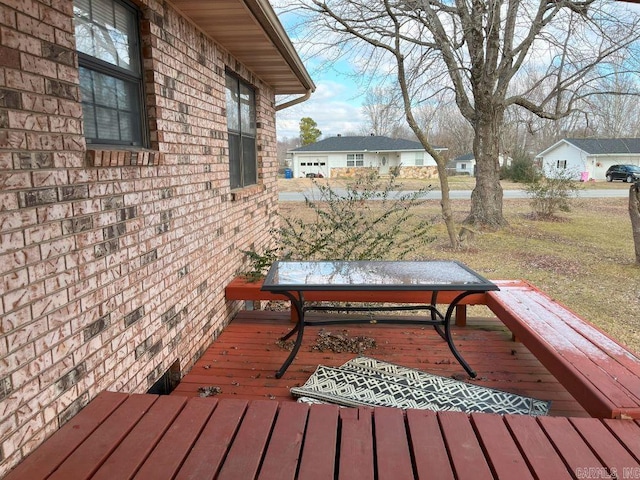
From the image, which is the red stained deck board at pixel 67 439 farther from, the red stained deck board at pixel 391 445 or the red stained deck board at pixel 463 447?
the red stained deck board at pixel 463 447

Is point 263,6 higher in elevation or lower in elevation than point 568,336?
higher

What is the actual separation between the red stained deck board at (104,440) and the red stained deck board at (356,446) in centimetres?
98

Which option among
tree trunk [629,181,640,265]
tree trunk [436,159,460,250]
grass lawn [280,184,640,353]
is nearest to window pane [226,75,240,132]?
grass lawn [280,184,640,353]

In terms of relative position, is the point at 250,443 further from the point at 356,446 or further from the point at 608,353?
the point at 608,353

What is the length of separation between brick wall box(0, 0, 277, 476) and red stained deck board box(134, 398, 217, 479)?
46 centimetres

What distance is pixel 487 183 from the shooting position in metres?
13.2

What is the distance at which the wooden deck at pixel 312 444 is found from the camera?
1816 millimetres

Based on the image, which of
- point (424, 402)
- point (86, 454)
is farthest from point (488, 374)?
point (86, 454)

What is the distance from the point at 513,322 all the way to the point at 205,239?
2.66 m

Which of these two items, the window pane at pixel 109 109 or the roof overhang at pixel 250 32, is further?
the roof overhang at pixel 250 32

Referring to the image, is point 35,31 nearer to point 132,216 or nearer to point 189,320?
point 132,216

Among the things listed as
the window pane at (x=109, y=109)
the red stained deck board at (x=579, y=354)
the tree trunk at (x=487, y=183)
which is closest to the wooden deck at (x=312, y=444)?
the red stained deck board at (x=579, y=354)

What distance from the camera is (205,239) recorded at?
383 cm

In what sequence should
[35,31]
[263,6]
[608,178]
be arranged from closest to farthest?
[35,31] < [263,6] < [608,178]
